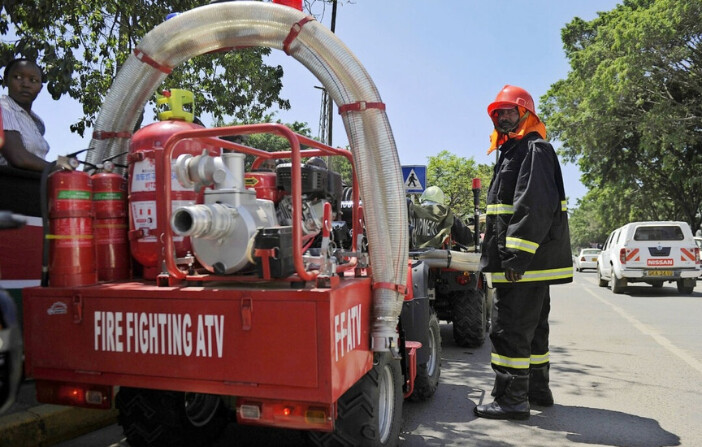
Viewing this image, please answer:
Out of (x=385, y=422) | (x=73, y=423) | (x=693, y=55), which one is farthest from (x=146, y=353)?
(x=693, y=55)

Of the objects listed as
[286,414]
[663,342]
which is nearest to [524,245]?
[286,414]

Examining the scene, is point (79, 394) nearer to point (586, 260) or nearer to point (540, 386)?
point (540, 386)

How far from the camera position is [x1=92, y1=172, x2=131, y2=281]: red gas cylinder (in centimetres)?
361

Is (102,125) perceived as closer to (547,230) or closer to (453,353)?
(547,230)

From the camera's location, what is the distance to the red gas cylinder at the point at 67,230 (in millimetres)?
3281

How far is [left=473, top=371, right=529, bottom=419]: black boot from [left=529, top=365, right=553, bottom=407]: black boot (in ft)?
1.12

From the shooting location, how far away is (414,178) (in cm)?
1095

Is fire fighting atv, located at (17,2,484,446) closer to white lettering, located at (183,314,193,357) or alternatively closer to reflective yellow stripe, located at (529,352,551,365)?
white lettering, located at (183,314,193,357)

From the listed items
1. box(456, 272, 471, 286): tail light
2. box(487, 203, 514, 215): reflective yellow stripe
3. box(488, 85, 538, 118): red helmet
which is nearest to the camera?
box(487, 203, 514, 215): reflective yellow stripe

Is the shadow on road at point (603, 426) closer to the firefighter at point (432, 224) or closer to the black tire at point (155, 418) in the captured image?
the black tire at point (155, 418)

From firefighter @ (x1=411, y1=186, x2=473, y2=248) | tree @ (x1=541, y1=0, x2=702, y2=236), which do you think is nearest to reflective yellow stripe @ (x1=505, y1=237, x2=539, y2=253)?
firefighter @ (x1=411, y1=186, x2=473, y2=248)

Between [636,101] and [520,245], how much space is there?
2384cm

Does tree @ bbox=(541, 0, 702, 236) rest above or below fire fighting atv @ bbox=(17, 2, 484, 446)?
above

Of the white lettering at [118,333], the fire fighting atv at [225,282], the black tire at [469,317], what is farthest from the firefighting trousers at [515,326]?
the white lettering at [118,333]
